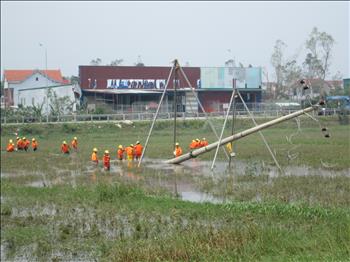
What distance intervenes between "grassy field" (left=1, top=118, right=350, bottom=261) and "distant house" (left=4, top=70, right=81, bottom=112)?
23398 millimetres

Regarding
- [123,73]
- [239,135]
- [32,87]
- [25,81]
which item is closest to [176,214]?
[239,135]

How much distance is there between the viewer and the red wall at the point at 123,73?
25.7 meters

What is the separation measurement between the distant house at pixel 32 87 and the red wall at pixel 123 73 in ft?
47.2

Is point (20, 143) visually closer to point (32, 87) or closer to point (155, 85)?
point (155, 85)

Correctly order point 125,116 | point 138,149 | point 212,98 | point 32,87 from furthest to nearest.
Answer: point 32,87, point 125,116, point 212,98, point 138,149

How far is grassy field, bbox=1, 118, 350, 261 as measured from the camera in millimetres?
8609

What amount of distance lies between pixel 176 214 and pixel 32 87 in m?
42.1

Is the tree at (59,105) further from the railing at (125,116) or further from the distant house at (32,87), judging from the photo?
the railing at (125,116)

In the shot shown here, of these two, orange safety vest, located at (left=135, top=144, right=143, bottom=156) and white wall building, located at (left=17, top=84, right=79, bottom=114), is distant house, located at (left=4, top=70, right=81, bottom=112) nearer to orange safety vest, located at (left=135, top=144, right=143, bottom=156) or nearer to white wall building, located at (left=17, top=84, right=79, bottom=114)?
white wall building, located at (left=17, top=84, right=79, bottom=114)

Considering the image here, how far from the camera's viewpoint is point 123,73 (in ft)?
84.3

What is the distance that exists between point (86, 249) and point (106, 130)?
2782cm

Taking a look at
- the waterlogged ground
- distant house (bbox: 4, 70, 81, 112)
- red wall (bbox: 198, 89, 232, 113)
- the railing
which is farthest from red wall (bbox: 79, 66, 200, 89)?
distant house (bbox: 4, 70, 81, 112)

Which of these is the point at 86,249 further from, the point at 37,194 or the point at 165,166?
the point at 165,166

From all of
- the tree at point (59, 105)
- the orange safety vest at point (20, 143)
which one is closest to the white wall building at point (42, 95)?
the tree at point (59, 105)
